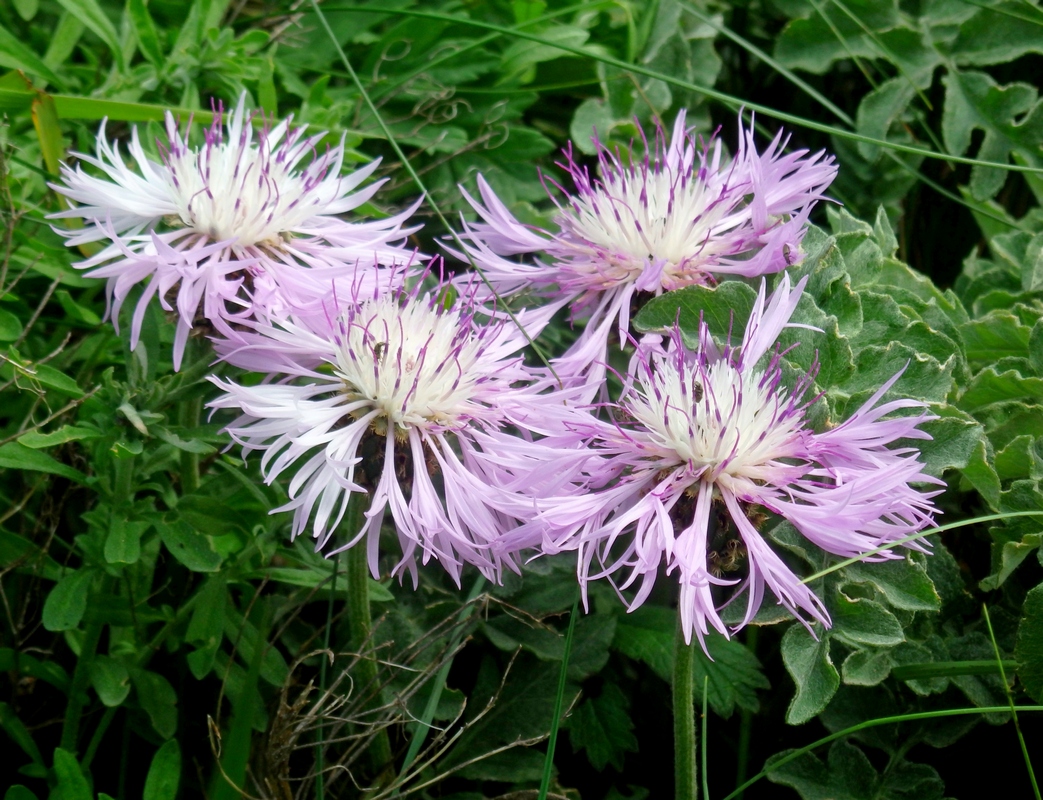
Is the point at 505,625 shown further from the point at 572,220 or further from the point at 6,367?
the point at 6,367

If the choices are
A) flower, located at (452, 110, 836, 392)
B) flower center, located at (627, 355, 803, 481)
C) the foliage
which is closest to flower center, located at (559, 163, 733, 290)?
flower, located at (452, 110, 836, 392)

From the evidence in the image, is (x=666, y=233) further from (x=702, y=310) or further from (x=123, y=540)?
(x=123, y=540)

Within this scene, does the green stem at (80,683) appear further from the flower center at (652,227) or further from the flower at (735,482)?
the flower center at (652,227)

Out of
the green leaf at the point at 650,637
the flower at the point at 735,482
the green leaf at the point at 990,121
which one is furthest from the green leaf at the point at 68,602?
the green leaf at the point at 990,121

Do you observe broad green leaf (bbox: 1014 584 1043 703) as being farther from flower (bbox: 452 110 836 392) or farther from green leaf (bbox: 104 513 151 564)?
green leaf (bbox: 104 513 151 564)

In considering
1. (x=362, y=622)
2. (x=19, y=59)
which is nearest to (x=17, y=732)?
(x=362, y=622)
